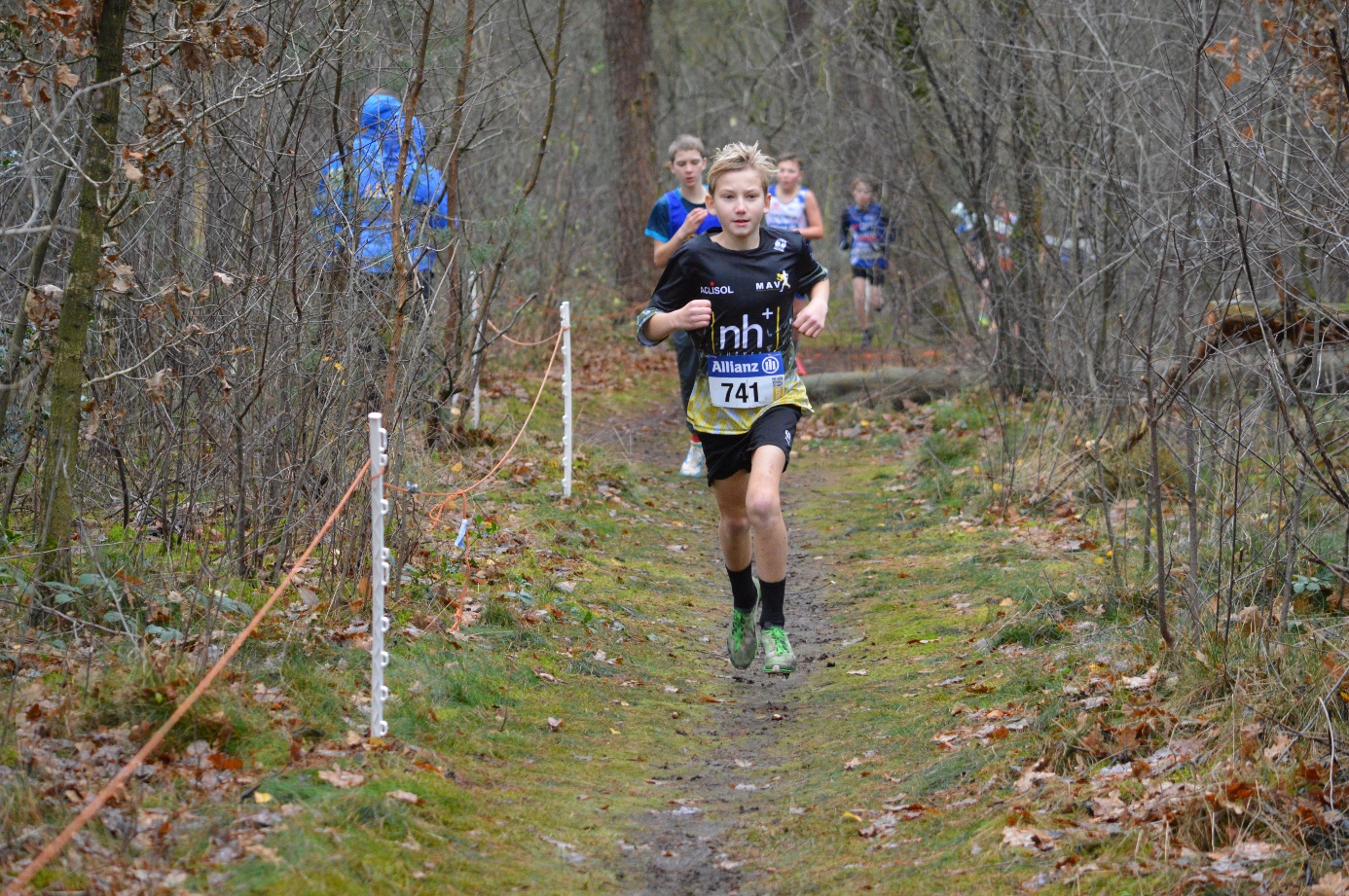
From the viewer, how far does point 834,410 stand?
12.6 metres

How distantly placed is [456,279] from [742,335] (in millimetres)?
3279

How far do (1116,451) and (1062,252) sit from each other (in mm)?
1989

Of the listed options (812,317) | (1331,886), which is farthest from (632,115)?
(1331,886)

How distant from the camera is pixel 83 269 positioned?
442cm

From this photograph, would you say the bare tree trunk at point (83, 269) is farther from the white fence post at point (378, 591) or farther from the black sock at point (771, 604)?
the black sock at point (771, 604)

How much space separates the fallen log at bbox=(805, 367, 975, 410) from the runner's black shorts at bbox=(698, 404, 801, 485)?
680 cm

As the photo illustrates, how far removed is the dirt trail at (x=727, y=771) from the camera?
12.7 ft

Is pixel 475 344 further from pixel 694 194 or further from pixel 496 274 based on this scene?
pixel 694 194

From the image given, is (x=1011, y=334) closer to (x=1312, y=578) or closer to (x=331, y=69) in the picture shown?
(x=1312, y=578)

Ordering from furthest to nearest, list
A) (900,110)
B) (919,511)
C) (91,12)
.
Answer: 1. (900,110)
2. (919,511)
3. (91,12)

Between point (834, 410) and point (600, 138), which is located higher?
point (600, 138)

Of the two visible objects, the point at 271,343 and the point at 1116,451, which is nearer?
the point at 271,343

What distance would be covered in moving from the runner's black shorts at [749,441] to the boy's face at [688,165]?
3.45 meters

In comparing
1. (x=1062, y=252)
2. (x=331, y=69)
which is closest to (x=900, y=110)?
(x=1062, y=252)
